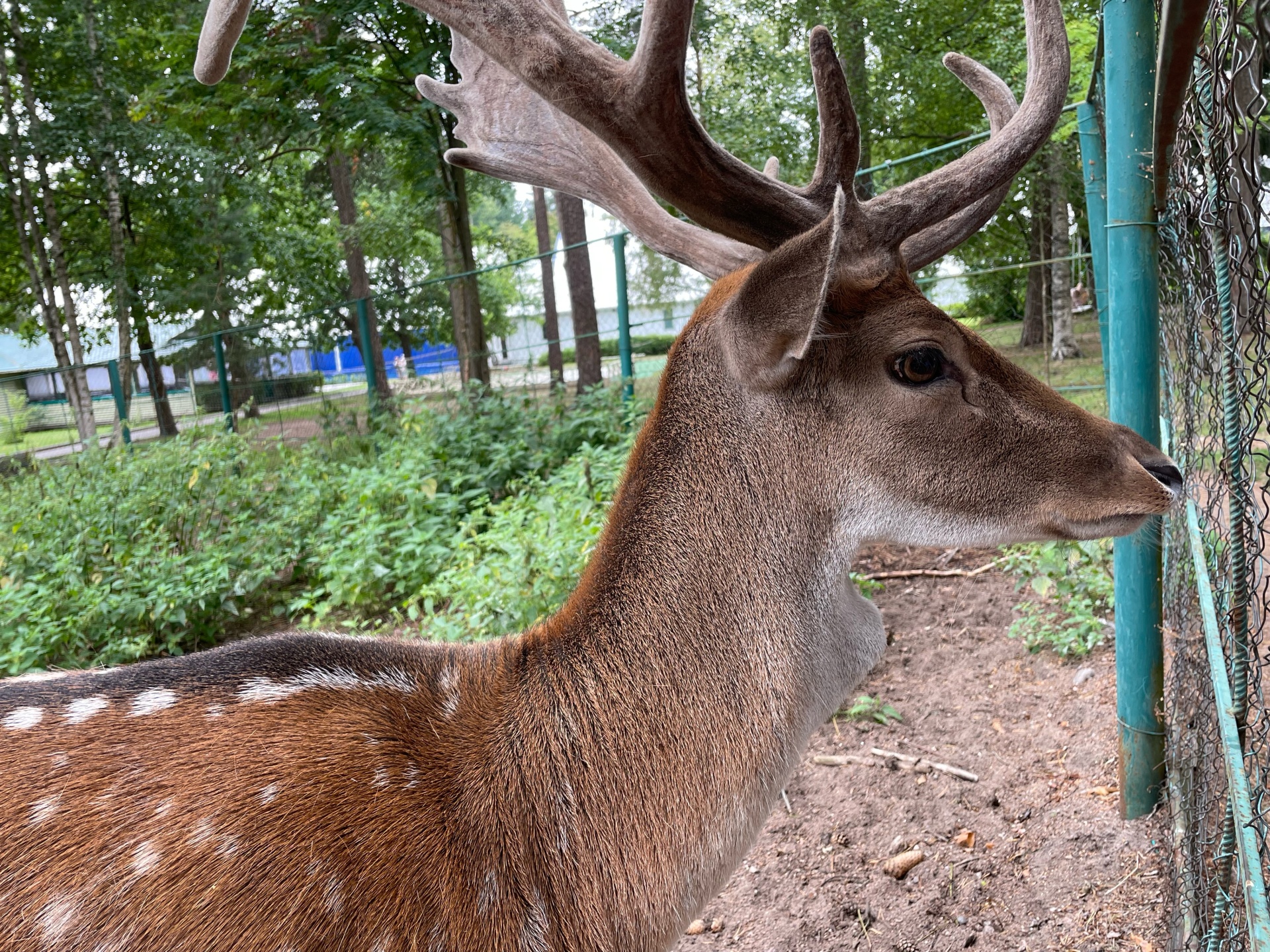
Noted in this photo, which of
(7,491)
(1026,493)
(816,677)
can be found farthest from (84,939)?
(7,491)

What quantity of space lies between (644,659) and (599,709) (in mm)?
141

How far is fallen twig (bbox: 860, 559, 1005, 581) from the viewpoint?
5.18 metres

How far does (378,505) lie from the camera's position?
6578mm

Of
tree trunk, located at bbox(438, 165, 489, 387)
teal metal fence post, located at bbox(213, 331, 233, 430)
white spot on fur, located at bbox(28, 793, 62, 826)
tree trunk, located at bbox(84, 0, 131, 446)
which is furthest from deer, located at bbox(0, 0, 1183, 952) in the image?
tree trunk, located at bbox(84, 0, 131, 446)

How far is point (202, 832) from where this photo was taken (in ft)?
5.21

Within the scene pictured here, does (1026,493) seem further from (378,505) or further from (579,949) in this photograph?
(378,505)

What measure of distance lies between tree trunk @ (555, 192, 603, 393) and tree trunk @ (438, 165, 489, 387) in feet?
3.93

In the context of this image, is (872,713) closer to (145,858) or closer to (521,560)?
(521,560)

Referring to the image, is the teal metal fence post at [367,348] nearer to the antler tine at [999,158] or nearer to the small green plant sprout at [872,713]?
the small green plant sprout at [872,713]

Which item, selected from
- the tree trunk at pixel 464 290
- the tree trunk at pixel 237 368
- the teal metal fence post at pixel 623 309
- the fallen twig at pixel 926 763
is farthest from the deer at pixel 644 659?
the tree trunk at pixel 237 368

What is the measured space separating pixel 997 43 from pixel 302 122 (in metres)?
9.46

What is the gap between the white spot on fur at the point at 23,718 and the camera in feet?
5.86

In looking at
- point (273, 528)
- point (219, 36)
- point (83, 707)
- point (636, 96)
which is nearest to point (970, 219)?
point (636, 96)

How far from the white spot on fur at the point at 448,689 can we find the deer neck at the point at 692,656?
0.20 metres
